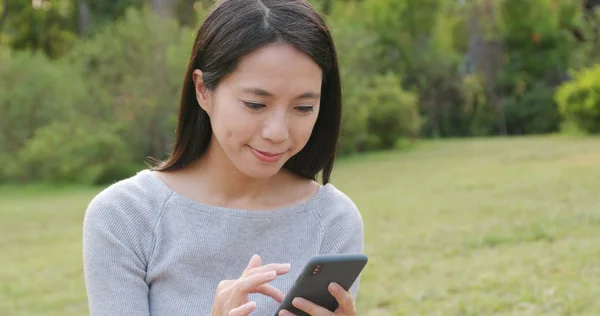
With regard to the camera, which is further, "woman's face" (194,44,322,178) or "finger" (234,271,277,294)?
"woman's face" (194,44,322,178)

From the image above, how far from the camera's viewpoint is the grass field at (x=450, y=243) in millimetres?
5137

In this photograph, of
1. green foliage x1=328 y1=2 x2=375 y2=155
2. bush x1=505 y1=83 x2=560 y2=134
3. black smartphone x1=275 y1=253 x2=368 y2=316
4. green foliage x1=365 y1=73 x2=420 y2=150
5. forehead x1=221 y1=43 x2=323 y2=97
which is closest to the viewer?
black smartphone x1=275 y1=253 x2=368 y2=316

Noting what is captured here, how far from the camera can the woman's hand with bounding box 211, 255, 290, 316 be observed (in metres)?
1.72

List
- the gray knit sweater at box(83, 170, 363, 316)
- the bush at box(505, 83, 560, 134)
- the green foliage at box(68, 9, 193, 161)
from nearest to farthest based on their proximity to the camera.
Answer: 1. the gray knit sweater at box(83, 170, 363, 316)
2. the green foliage at box(68, 9, 193, 161)
3. the bush at box(505, 83, 560, 134)

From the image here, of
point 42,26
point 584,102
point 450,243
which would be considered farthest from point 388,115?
point 450,243

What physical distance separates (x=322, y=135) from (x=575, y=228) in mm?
5383

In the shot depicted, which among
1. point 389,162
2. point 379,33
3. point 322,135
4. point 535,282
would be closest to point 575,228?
point 535,282

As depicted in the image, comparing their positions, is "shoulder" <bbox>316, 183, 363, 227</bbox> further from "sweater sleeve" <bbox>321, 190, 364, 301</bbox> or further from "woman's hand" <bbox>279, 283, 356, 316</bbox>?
"woman's hand" <bbox>279, 283, 356, 316</bbox>

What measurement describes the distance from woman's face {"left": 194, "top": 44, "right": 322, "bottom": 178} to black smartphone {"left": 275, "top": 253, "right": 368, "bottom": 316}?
0.35m

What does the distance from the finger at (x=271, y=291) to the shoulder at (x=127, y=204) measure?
15.4 inches

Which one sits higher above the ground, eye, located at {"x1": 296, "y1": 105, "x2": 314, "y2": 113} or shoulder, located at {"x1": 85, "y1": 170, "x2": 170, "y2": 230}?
eye, located at {"x1": 296, "y1": 105, "x2": 314, "y2": 113}

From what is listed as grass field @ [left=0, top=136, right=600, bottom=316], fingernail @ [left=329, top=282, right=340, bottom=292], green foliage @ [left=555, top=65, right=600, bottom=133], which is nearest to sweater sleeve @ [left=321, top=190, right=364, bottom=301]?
fingernail @ [left=329, top=282, right=340, bottom=292]

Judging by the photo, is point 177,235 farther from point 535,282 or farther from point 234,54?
point 535,282

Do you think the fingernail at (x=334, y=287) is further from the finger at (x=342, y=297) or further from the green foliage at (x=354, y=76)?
the green foliage at (x=354, y=76)
